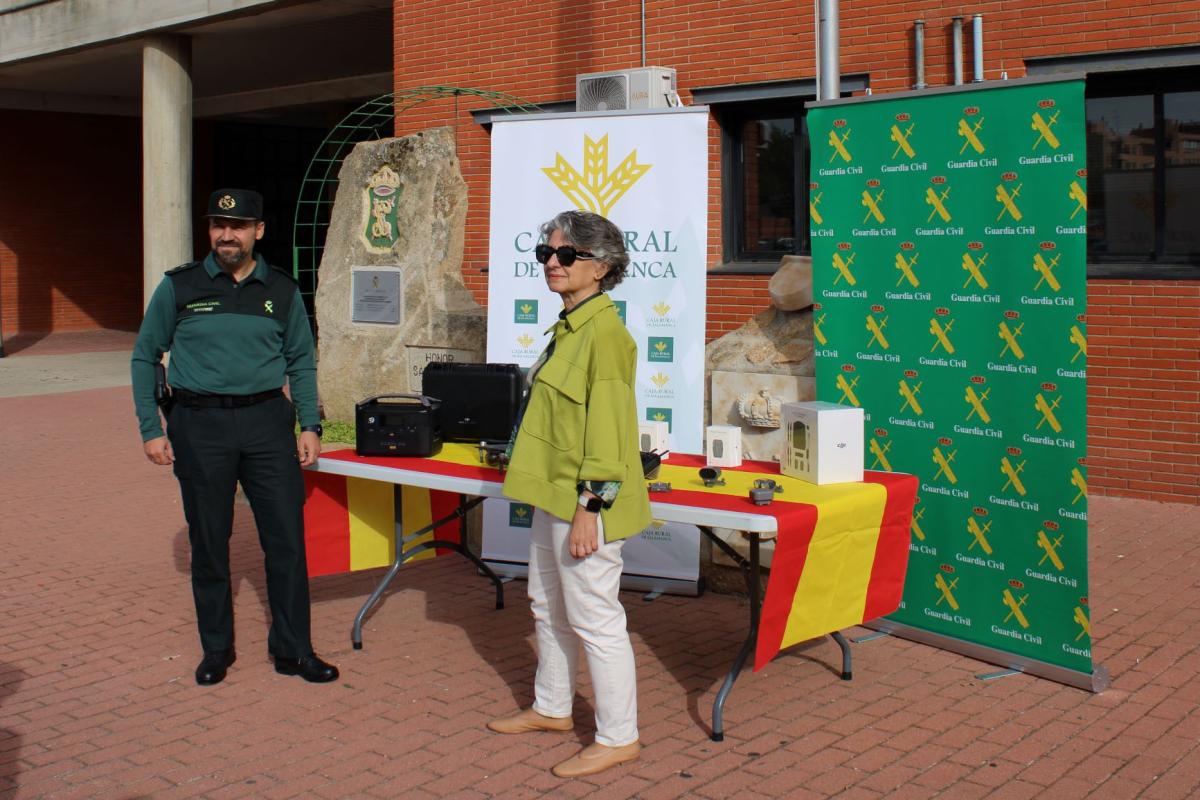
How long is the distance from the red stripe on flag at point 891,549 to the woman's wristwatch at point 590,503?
1345 millimetres

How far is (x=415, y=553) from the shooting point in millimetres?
6297

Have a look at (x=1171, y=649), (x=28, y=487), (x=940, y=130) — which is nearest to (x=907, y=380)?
(x=940, y=130)

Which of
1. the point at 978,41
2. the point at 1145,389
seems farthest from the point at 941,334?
the point at 978,41

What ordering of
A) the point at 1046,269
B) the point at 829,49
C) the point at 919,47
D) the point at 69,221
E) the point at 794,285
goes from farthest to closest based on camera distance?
the point at 69,221 < the point at 919,47 < the point at 794,285 < the point at 829,49 < the point at 1046,269

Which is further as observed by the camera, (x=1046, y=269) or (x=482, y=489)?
(x=482, y=489)

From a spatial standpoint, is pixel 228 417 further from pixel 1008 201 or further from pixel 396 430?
pixel 1008 201

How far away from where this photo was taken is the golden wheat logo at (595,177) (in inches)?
257

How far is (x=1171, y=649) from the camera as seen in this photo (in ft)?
18.6

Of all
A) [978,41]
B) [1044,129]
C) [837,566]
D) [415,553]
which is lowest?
[415,553]

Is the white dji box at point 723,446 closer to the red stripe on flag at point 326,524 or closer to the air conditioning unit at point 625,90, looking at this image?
the red stripe on flag at point 326,524

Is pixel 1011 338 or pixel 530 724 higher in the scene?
pixel 1011 338

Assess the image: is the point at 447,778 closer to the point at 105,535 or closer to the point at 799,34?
the point at 105,535

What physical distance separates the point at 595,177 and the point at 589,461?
279 cm

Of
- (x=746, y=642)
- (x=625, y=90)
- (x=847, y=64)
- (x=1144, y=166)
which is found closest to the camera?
(x=746, y=642)
